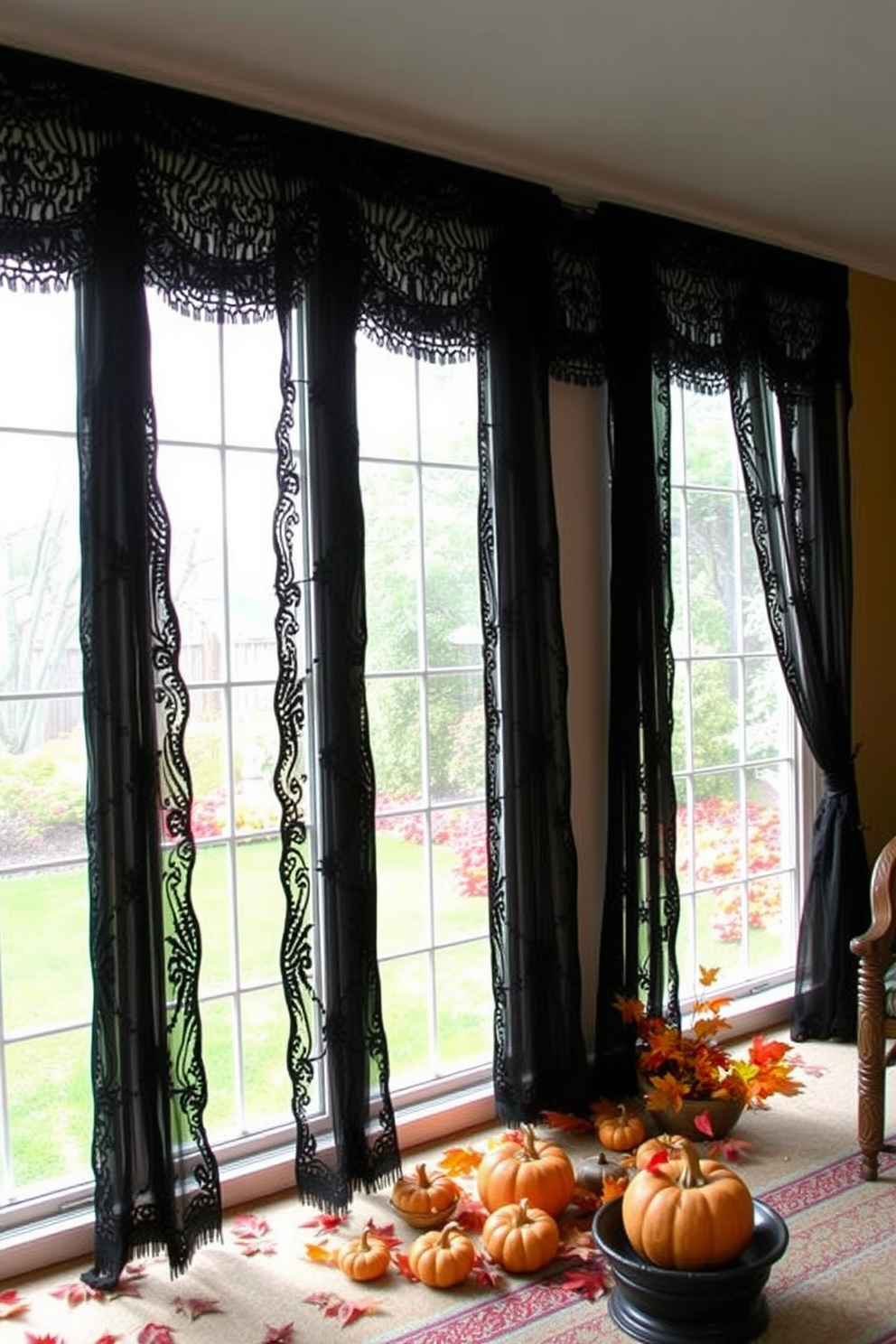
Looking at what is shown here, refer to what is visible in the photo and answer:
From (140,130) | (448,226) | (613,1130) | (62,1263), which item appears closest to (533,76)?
(448,226)

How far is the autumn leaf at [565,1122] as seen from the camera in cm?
298

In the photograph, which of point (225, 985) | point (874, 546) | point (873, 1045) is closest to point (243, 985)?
point (225, 985)

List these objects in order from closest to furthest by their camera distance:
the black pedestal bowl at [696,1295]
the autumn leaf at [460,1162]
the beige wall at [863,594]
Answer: the black pedestal bowl at [696,1295], the autumn leaf at [460,1162], the beige wall at [863,594]

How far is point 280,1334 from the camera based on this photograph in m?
2.17

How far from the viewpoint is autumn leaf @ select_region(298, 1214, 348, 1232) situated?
2.58m

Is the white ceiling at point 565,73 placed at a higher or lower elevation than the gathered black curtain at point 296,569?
higher

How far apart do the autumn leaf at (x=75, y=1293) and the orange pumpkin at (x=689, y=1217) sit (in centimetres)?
111

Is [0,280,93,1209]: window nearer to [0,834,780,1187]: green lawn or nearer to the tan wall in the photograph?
[0,834,780,1187]: green lawn

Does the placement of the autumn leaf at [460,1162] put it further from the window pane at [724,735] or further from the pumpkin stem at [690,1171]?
the window pane at [724,735]

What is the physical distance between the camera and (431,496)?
123 inches

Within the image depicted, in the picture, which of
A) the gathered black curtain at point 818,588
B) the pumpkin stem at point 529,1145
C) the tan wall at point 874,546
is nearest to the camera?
the pumpkin stem at point 529,1145

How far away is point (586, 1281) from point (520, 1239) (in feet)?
0.51

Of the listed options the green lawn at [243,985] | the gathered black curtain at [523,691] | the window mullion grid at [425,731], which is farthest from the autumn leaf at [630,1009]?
the window mullion grid at [425,731]

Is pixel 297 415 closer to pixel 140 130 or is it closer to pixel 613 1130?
pixel 140 130
